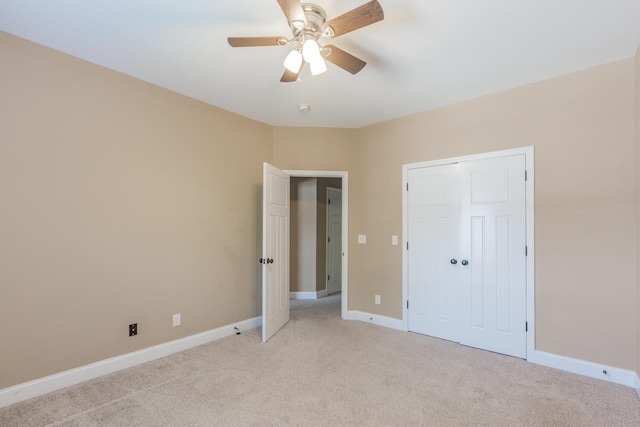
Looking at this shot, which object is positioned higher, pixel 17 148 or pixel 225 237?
pixel 17 148

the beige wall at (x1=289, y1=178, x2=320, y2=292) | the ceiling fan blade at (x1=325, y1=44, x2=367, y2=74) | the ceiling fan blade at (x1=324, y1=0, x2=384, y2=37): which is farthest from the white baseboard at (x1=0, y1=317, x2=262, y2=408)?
the ceiling fan blade at (x1=324, y1=0, x2=384, y2=37)

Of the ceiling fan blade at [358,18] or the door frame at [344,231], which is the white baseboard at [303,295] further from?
the ceiling fan blade at [358,18]

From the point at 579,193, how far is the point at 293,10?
108 inches

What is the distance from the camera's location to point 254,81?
2988mm

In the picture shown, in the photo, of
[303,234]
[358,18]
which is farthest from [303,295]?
[358,18]

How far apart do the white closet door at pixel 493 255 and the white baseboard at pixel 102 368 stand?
8.87 ft

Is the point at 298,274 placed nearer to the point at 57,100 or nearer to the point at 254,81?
the point at 254,81

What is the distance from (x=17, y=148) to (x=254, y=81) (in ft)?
6.18

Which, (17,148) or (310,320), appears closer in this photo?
(17,148)

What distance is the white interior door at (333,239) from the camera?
5.91 meters

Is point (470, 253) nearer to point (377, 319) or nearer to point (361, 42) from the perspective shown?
point (377, 319)

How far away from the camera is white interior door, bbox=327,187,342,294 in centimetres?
591

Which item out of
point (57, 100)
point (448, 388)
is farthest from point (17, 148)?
point (448, 388)

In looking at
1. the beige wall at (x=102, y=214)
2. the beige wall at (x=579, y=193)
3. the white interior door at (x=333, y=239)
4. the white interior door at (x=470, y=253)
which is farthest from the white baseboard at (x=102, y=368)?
the beige wall at (x=579, y=193)
